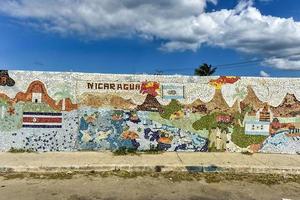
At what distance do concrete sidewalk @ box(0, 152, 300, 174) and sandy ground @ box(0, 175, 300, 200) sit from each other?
0.63 m

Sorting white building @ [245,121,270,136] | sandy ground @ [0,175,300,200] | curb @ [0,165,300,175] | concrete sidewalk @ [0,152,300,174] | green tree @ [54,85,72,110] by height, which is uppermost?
green tree @ [54,85,72,110]

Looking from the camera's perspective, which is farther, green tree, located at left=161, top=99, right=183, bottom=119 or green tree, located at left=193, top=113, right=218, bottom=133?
green tree, located at left=193, top=113, right=218, bottom=133

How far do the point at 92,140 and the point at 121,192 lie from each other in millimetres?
4051

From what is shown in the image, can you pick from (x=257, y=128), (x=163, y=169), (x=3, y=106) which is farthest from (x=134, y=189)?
(x=257, y=128)

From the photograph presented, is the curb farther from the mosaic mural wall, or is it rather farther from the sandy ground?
the mosaic mural wall

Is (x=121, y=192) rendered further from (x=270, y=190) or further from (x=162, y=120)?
(x=162, y=120)

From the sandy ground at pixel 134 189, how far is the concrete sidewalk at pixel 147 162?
0.63 meters

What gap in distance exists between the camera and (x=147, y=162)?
31.4 feet

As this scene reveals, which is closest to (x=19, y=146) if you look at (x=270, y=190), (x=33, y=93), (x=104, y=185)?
(x=33, y=93)

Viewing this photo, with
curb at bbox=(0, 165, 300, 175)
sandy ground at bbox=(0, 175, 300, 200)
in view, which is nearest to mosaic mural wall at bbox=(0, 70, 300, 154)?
curb at bbox=(0, 165, 300, 175)

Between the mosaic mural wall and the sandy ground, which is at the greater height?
the mosaic mural wall

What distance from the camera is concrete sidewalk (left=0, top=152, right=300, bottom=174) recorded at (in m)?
8.97

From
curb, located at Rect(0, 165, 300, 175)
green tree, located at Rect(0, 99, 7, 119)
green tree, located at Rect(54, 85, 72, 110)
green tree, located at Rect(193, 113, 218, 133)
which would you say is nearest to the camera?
curb, located at Rect(0, 165, 300, 175)

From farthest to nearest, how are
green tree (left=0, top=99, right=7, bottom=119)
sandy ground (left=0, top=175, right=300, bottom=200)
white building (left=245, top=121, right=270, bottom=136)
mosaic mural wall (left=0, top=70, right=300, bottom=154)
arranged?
white building (left=245, top=121, right=270, bottom=136)
mosaic mural wall (left=0, top=70, right=300, bottom=154)
green tree (left=0, top=99, right=7, bottom=119)
sandy ground (left=0, top=175, right=300, bottom=200)
